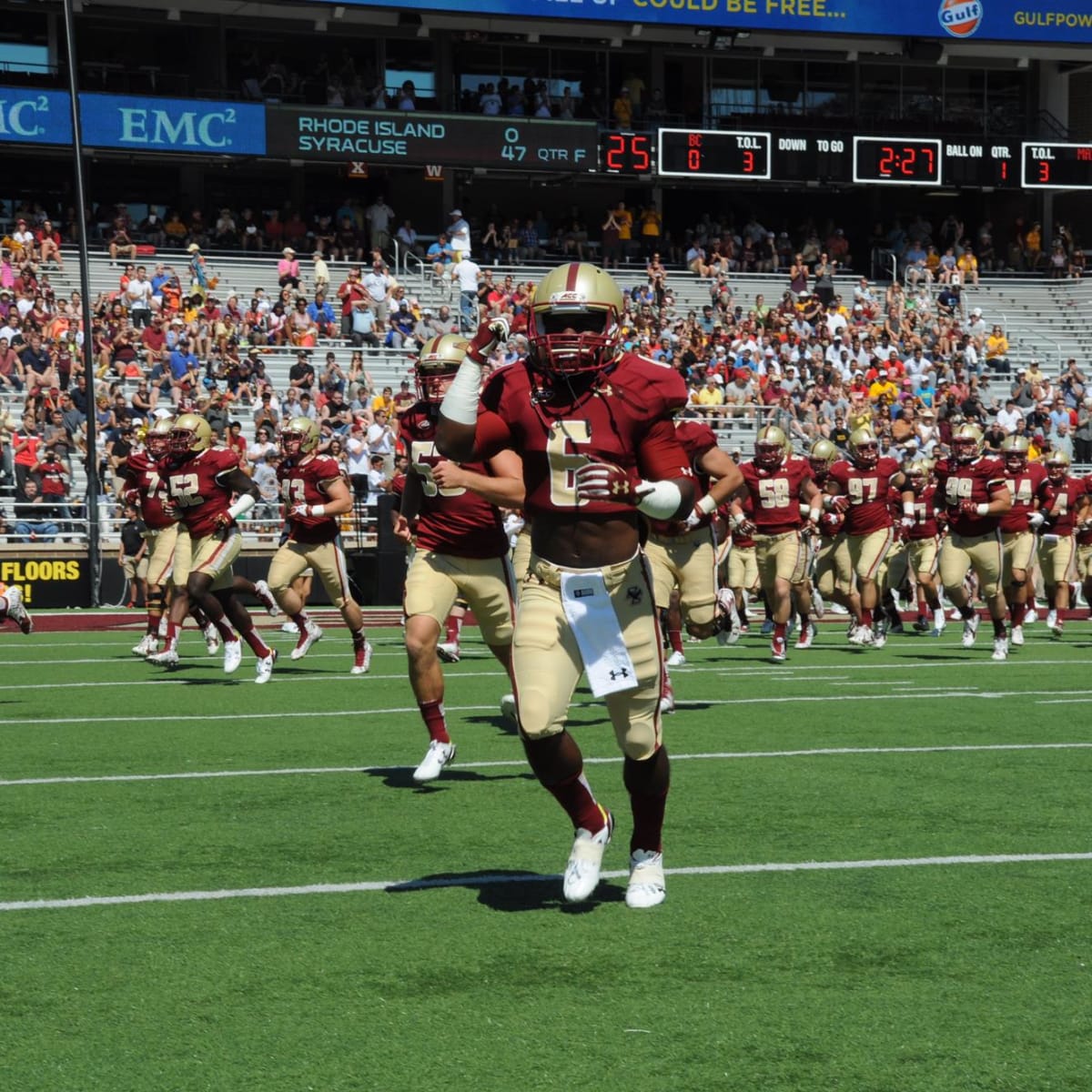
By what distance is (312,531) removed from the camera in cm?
1372

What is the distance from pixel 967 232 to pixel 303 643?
94.4 ft

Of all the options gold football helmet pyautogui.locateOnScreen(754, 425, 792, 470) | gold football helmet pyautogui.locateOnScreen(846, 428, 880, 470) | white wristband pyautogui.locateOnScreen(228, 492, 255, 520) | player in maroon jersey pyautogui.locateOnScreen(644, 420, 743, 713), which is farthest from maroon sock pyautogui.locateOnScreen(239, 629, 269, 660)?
gold football helmet pyautogui.locateOnScreen(846, 428, 880, 470)

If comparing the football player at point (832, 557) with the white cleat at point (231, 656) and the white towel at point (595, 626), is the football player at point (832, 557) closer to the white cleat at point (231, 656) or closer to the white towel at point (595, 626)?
the white cleat at point (231, 656)

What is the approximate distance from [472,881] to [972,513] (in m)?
10.5

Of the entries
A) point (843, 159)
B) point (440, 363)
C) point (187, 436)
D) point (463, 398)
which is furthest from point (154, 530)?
point (843, 159)

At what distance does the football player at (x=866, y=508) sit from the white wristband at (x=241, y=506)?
19.9 ft

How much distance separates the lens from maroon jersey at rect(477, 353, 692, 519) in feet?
17.9

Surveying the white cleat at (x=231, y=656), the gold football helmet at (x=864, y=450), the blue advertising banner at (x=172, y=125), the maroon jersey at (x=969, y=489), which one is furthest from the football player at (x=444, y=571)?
the blue advertising banner at (x=172, y=125)

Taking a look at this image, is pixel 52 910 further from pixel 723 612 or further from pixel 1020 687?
pixel 1020 687

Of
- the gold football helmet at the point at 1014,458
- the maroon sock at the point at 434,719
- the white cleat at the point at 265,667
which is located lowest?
the white cleat at the point at 265,667

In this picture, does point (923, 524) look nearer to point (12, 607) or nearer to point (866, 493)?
point (866, 493)

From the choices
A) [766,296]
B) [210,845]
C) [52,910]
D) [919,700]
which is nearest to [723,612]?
[919,700]

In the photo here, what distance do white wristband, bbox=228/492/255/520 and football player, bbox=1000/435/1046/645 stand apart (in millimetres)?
6674

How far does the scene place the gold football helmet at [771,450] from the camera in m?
14.9
